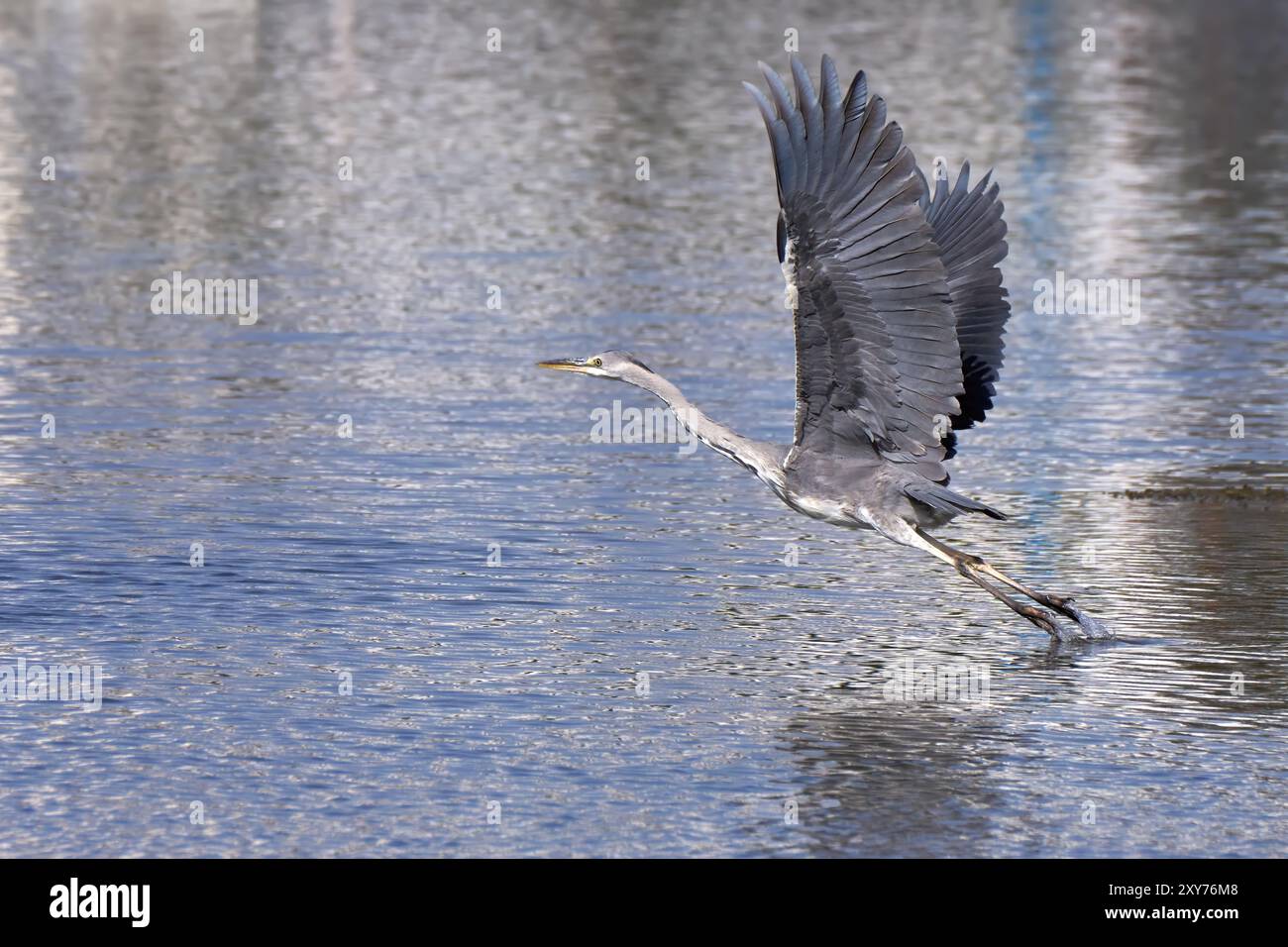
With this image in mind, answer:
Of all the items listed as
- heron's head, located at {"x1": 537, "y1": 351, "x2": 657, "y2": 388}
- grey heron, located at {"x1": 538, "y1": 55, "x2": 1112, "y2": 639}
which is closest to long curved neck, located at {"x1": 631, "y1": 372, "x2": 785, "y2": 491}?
grey heron, located at {"x1": 538, "y1": 55, "x2": 1112, "y2": 639}

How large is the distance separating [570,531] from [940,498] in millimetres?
3089

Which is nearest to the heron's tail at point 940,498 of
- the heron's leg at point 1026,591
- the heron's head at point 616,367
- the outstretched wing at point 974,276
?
the heron's leg at point 1026,591

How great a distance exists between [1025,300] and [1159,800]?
1201 cm

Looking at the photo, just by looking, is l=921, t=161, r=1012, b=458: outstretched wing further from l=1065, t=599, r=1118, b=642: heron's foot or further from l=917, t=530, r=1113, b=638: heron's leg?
l=1065, t=599, r=1118, b=642: heron's foot

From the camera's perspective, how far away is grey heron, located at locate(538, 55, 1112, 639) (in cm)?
1020

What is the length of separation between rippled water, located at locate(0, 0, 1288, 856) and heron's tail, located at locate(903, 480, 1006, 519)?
2.49 ft

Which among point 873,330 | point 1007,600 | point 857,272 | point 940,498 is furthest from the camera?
point 1007,600

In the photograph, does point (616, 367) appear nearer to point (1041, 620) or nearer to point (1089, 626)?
point (1041, 620)

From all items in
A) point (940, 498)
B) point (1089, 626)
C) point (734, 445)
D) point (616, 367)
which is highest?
point (616, 367)

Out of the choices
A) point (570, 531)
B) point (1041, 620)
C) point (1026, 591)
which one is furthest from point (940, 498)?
point (570, 531)

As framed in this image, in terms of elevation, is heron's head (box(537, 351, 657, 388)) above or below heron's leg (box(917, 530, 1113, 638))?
above

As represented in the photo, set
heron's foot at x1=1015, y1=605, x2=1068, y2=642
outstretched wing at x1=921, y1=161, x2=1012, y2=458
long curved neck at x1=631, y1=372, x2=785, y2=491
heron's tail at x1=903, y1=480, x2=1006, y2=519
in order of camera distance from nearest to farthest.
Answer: heron's tail at x1=903, y1=480, x2=1006, y2=519 → long curved neck at x1=631, y1=372, x2=785, y2=491 → heron's foot at x1=1015, y1=605, x2=1068, y2=642 → outstretched wing at x1=921, y1=161, x2=1012, y2=458

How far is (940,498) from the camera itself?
11.1 m
